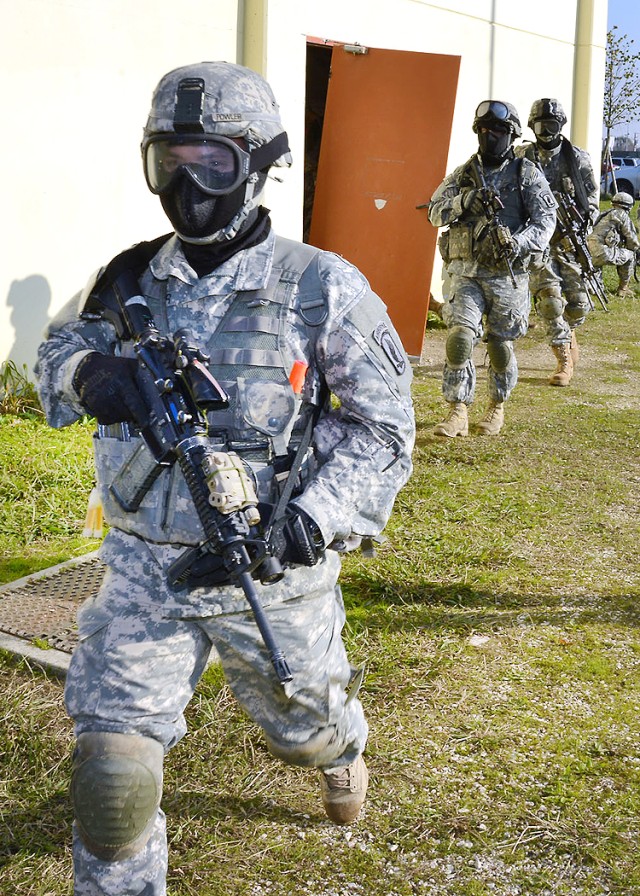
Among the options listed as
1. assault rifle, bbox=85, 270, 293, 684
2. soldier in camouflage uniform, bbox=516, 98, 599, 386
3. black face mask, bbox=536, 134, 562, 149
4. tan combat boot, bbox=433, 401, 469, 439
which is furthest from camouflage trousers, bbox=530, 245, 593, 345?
assault rifle, bbox=85, 270, 293, 684

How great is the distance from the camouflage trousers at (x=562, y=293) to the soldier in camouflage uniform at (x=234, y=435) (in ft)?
21.2

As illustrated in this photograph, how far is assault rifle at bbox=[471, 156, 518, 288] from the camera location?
6551 mm

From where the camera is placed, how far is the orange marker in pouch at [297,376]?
2.34 metres

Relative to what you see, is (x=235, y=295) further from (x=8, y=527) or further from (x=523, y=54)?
(x=523, y=54)

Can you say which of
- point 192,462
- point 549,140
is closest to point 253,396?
point 192,462

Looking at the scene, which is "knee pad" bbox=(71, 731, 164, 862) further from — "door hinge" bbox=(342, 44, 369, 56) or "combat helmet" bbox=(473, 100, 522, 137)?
"door hinge" bbox=(342, 44, 369, 56)

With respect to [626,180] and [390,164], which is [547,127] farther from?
[626,180]

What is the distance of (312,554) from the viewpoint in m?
2.19

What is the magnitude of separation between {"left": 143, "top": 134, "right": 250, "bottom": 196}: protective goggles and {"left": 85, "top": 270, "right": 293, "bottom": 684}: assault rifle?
0.28 meters

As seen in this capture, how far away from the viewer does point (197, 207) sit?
7.64 ft

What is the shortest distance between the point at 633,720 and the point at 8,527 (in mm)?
2905

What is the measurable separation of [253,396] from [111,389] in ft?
0.99

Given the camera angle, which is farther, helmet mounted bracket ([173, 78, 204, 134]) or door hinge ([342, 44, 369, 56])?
door hinge ([342, 44, 369, 56])

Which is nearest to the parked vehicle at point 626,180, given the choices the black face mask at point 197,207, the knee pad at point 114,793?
the black face mask at point 197,207
